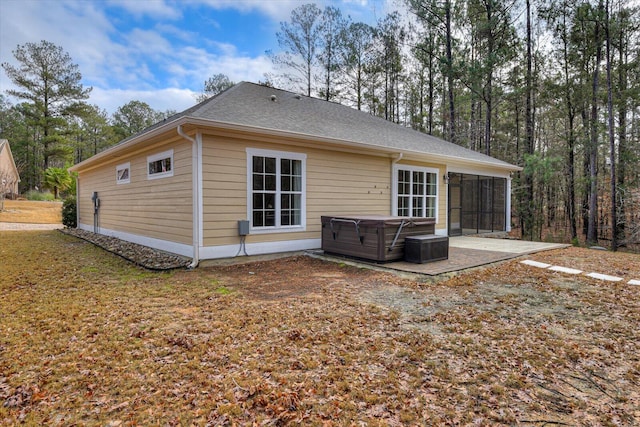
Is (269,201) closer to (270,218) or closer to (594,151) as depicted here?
(270,218)

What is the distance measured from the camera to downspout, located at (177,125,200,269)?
602 centimetres

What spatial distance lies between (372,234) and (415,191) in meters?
4.21

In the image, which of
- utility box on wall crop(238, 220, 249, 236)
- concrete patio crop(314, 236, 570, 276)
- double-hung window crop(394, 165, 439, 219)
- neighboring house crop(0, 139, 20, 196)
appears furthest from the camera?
neighboring house crop(0, 139, 20, 196)

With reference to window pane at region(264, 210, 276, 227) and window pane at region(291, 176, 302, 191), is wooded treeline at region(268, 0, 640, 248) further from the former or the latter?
window pane at region(264, 210, 276, 227)

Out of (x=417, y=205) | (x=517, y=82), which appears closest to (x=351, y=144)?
(x=417, y=205)

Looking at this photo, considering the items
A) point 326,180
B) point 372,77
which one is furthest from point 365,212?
point 372,77

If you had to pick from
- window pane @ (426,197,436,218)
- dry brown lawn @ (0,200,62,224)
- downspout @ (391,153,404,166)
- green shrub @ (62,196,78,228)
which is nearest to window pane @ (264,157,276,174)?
downspout @ (391,153,404,166)

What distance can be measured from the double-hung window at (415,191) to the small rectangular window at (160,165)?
568cm

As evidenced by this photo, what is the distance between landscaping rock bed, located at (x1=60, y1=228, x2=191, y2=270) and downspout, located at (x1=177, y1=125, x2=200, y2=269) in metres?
0.25

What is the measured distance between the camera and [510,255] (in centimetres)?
733

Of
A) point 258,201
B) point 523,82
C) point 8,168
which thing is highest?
point 523,82

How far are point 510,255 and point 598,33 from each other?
11.2 metres

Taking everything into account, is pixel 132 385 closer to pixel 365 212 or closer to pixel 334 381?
pixel 334 381

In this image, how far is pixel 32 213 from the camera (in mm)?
19766
